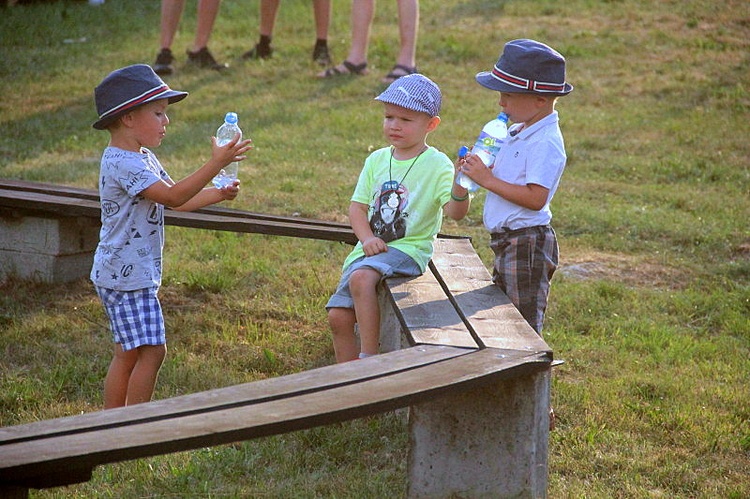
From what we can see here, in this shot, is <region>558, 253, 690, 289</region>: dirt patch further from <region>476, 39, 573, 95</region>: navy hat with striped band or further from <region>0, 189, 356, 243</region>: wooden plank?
<region>476, 39, 573, 95</region>: navy hat with striped band

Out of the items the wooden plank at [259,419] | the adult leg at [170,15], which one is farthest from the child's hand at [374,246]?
the adult leg at [170,15]

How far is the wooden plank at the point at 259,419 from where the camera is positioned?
8.40ft

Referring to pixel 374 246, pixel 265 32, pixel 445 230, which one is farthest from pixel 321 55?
pixel 374 246

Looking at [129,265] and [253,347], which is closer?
[129,265]

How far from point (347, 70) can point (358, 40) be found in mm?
390

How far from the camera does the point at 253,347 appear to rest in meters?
5.03

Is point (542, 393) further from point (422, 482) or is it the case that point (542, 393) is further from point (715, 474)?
point (715, 474)

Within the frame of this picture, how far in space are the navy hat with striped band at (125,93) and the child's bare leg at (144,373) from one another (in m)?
0.90

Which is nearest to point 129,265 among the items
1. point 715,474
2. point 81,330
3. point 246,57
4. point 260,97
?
point 81,330

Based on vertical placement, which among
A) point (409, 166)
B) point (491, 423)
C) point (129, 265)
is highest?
point (409, 166)

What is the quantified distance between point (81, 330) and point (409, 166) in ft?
6.30

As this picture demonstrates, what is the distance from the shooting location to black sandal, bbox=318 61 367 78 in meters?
10.5

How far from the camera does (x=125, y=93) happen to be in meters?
3.89

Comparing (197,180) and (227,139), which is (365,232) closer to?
(227,139)
